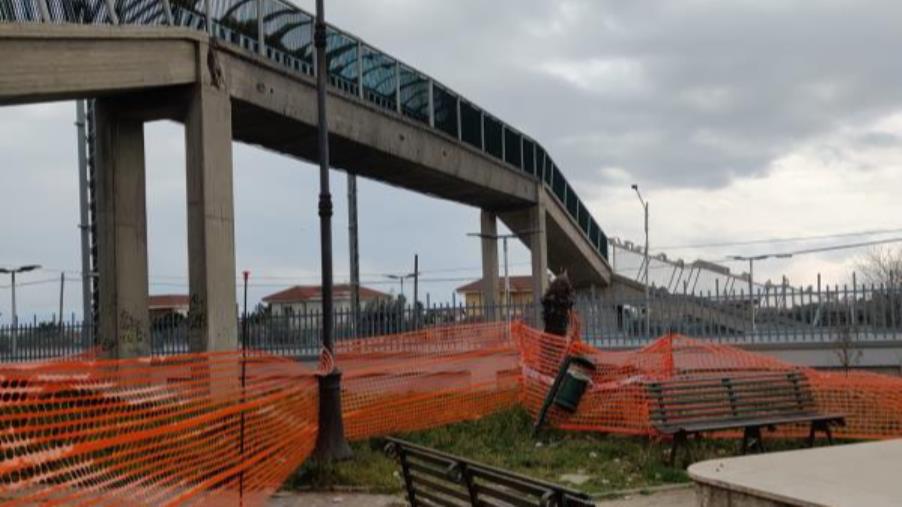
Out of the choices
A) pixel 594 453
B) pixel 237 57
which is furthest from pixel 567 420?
pixel 237 57

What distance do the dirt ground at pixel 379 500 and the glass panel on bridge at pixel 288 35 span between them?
1087 cm

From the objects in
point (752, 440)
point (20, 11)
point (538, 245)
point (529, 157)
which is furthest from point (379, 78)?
point (752, 440)

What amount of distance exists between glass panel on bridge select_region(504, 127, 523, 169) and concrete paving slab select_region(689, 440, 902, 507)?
2219 centimetres

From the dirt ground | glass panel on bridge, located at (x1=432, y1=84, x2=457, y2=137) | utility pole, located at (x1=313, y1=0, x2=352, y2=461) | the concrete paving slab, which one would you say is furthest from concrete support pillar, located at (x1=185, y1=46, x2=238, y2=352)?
the concrete paving slab

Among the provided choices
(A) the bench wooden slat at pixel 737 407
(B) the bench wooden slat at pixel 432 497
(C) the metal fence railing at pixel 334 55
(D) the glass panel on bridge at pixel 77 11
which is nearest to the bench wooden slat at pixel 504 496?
(B) the bench wooden slat at pixel 432 497

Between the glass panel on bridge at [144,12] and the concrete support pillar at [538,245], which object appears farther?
the concrete support pillar at [538,245]

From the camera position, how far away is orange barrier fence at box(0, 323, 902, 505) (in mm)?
6191

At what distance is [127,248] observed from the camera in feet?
54.7

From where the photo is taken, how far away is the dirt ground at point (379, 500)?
330 inches

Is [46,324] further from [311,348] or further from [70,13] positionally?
[70,13]

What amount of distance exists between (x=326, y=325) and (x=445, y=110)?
15399 millimetres

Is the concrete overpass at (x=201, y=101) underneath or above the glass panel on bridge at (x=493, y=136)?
underneath

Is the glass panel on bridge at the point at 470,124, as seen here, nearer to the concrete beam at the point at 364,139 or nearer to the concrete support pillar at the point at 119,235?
the concrete beam at the point at 364,139

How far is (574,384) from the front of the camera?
12.1 metres
